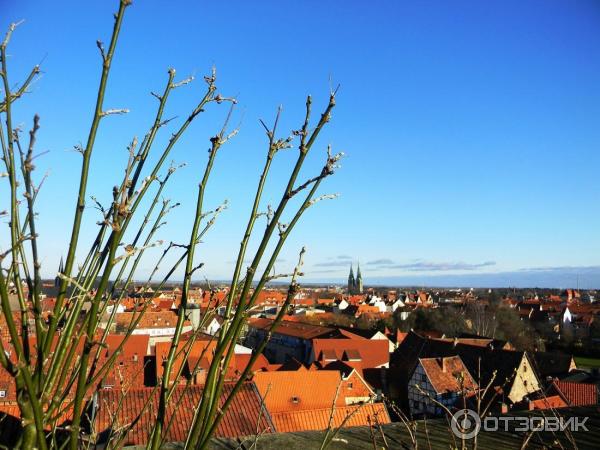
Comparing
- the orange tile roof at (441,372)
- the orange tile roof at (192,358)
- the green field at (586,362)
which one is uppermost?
the orange tile roof at (192,358)

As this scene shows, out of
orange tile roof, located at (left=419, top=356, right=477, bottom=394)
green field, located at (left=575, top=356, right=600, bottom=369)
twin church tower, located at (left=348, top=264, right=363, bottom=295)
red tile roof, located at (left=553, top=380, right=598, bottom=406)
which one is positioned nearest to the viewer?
red tile roof, located at (left=553, top=380, right=598, bottom=406)

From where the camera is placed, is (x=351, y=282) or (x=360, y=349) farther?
(x=351, y=282)

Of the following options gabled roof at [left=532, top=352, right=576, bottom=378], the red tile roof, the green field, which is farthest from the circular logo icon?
the green field

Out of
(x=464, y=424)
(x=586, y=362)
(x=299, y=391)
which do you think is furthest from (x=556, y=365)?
(x=464, y=424)

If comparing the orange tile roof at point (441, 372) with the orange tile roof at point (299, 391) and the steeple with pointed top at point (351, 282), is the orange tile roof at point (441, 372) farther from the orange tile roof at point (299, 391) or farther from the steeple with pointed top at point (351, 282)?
the steeple with pointed top at point (351, 282)

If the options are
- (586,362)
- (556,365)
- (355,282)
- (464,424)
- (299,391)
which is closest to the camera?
(464,424)

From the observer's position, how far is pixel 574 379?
27.1 metres

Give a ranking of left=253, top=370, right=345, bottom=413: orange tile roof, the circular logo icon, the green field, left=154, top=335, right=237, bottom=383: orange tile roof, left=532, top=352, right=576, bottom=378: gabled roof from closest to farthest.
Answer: left=154, top=335, right=237, bottom=383: orange tile roof, the circular logo icon, left=253, top=370, right=345, bottom=413: orange tile roof, left=532, top=352, right=576, bottom=378: gabled roof, the green field

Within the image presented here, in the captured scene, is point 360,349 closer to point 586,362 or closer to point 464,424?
point 586,362

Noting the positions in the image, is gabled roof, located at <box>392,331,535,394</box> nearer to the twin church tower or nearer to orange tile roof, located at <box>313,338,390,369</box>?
orange tile roof, located at <box>313,338,390,369</box>

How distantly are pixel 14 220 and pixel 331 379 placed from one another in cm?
2164

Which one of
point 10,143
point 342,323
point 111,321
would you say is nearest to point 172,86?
point 10,143

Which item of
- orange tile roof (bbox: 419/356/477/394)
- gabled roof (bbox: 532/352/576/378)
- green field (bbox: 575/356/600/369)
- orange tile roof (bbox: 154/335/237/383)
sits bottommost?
green field (bbox: 575/356/600/369)

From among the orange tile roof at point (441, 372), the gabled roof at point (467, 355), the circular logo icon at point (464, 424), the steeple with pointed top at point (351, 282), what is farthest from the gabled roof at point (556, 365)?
the steeple with pointed top at point (351, 282)
